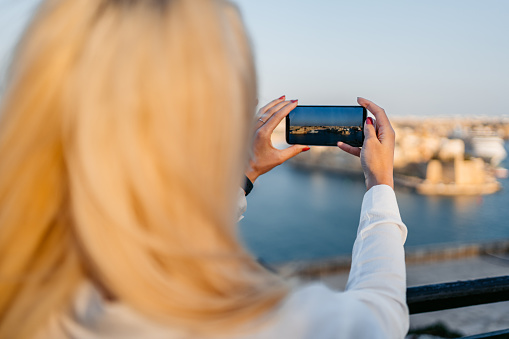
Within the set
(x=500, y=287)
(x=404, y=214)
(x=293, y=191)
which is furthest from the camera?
(x=293, y=191)

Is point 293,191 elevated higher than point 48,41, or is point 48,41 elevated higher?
point 48,41

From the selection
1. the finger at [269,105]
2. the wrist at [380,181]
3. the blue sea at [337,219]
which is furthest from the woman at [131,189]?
the blue sea at [337,219]

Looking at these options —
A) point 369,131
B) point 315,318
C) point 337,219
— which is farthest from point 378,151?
point 337,219

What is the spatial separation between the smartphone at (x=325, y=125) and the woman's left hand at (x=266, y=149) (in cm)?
8

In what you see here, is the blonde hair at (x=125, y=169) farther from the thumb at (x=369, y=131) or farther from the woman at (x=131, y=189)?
the thumb at (x=369, y=131)

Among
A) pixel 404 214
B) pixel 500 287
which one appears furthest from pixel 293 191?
pixel 500 287

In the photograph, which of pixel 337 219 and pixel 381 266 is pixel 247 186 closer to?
pixel 381 266

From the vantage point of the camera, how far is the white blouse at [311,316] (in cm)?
42

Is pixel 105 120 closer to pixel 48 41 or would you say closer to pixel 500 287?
pixel 48 41

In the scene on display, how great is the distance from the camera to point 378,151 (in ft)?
2.83

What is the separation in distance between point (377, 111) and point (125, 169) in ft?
2.16

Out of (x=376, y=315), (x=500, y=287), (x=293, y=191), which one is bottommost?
(x=293, y=191)

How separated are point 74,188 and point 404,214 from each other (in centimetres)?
3613

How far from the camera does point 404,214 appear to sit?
113 ft
